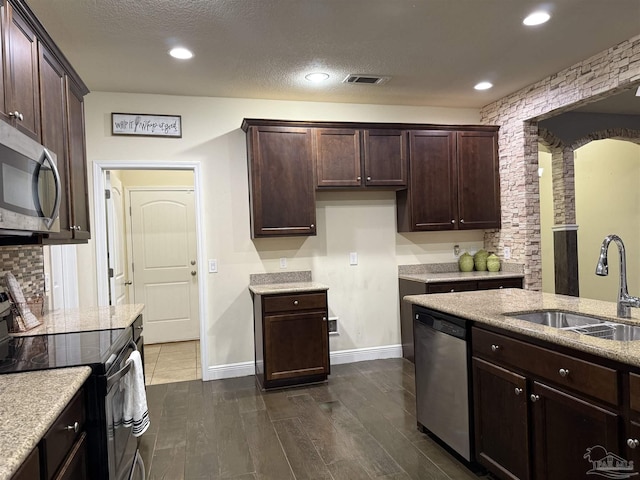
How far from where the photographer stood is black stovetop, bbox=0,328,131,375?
1608mm

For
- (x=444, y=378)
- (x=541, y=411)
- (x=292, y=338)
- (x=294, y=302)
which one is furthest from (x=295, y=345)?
(x=541, y=411)

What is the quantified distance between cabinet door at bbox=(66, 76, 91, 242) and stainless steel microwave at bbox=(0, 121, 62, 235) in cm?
62

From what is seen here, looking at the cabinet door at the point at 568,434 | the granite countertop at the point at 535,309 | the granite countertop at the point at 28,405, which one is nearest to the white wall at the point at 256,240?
the granite countertop at the point at 535,309

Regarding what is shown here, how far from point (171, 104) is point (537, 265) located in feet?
12.7

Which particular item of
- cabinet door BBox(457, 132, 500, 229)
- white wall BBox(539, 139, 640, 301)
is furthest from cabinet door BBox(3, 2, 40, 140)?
white wall BBox(539, 139, 640, 301)

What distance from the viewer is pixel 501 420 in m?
2.08

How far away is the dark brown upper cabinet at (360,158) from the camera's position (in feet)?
13.3

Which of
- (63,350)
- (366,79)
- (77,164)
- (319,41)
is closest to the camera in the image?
(63,350)

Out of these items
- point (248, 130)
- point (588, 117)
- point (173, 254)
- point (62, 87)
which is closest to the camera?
point (62, 87)

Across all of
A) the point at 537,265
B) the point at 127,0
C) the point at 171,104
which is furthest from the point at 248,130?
the point at 537,265

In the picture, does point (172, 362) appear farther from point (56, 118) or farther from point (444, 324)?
point (444, 324)

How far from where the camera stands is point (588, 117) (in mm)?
5145

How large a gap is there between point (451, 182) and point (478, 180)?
315mm

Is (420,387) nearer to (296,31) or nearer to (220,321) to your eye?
(220,321)
